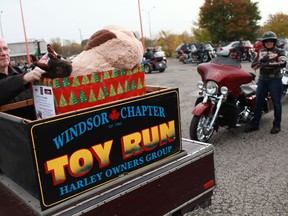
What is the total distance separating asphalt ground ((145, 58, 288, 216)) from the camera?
9.80 feet

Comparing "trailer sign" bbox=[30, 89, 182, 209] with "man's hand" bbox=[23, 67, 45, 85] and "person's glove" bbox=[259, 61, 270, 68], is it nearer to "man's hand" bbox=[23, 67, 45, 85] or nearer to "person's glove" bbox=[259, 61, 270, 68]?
"man's hand" bbox=[23, 67, 45, 85]

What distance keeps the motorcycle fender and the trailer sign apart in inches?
92.8

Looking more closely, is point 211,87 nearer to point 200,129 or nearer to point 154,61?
point 200,129

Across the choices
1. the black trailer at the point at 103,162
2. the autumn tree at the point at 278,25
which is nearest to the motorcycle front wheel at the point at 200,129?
the black trailer at the point at 103,162

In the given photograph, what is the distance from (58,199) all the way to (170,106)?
0.90 metres

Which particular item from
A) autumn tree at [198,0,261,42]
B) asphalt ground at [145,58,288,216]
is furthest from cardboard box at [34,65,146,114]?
autumn tree at [198,0,261,42]

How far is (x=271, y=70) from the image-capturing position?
491 centimetres

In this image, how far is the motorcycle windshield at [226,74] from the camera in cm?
462

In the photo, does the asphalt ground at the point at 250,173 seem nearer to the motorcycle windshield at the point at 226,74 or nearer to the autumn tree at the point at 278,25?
the motorcycle windshield at the point at 226,74

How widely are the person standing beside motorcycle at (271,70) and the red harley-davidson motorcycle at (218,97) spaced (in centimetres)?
34

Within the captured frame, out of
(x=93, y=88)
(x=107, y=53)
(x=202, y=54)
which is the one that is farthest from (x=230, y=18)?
(x=93, y=88)

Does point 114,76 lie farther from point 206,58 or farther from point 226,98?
point 206,58

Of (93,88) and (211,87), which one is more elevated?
(93,88)

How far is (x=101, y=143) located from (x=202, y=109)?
2.95m
